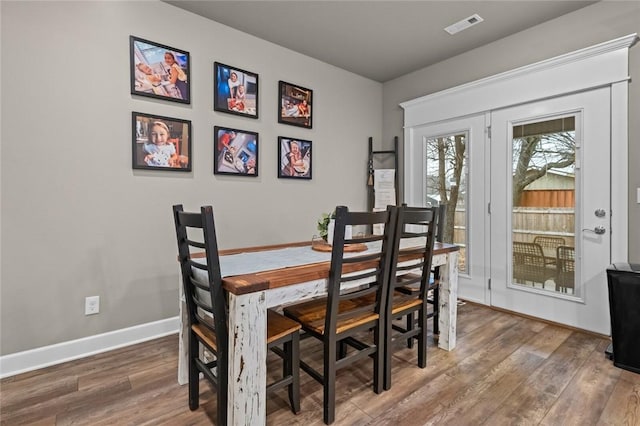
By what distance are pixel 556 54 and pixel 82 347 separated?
464 centimetres

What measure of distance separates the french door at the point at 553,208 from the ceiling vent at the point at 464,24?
89 cm

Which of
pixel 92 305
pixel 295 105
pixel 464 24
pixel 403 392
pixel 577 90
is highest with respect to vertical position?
pixel 464 24

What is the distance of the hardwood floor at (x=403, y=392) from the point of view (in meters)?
1.66

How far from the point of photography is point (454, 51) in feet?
11.6

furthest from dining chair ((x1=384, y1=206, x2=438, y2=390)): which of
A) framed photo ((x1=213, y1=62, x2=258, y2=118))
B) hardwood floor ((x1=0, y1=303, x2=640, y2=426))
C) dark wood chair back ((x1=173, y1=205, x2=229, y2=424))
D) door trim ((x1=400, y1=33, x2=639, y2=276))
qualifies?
framed photo ((x1=213, y1=62, x2=258, y2=118))

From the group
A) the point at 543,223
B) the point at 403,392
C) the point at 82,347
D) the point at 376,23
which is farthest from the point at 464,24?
the point at 82,347

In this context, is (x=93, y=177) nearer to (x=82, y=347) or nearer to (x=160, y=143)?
(x=160, y=143)

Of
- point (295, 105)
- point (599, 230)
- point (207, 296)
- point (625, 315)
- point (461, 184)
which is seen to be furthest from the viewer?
point (461, 184)

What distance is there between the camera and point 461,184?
3678 mm

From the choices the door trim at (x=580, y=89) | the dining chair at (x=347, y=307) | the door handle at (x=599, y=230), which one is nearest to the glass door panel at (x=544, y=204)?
the door handle at (x=599, y=230)

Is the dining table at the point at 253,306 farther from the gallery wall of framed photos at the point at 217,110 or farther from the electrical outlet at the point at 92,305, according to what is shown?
the gallery wall of framed photos at the point at 217,110

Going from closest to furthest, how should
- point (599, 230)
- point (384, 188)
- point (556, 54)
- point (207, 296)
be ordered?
1. point (207, 296)
2. point (599, 230)
3. point (556, 54)
4. point (384, 188)

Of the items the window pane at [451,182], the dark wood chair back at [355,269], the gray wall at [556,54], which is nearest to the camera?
the dark wood chair back at [355,269]

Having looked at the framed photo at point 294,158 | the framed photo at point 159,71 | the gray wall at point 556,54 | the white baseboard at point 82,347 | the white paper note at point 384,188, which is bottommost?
the white baseboard at point 82,347
